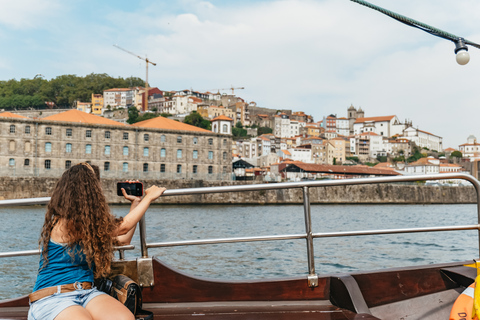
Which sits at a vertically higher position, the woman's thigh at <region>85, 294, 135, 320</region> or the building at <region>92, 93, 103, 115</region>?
the building at <region>92, 93, 103, 115</region>

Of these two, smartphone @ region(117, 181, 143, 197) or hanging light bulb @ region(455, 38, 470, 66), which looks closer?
smartphone @ region(117, 181, 143, 197)

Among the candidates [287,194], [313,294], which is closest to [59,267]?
[313,294]

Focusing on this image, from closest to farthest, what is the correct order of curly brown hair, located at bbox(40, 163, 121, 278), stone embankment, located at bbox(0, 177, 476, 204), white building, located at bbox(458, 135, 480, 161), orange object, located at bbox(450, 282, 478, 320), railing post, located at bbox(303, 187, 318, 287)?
curly brown hair, located at bbox(40, 163, 121, 278) → orange object, located at bbox(450, 282, 478, 320) → railing post, located at bbox(303, 187, 318, 287) → stone embankment, located at bbox(0, 177, 476, 204) → white building, located at bbox(458, 135, 480, 161)

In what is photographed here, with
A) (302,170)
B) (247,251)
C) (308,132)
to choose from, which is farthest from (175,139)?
(308,132)

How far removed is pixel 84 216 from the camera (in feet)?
6.48

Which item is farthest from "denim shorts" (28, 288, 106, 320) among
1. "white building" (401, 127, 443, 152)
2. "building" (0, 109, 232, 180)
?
"white building" (401, 127, 443, 152)

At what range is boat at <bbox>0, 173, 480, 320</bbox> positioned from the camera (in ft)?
8.07

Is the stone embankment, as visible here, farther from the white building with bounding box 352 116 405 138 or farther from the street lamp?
the white building with bounding box 352 116 405 138

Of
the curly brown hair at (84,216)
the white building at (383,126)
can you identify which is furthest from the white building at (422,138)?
the curly brown hair at (84,216)

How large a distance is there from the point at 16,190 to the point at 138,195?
38478 mm

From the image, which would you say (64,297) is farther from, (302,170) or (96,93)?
(96,93)

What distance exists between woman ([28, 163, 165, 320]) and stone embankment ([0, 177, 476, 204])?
35939 millimetres

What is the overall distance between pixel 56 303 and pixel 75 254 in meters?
0.21

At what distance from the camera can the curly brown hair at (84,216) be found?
1955 millimetres
